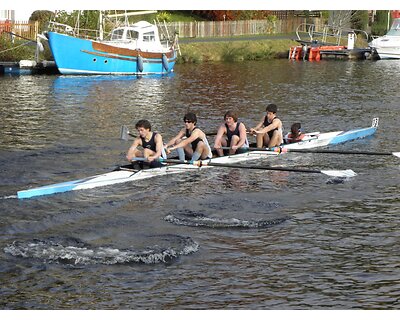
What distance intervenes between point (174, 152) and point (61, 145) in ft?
11.6

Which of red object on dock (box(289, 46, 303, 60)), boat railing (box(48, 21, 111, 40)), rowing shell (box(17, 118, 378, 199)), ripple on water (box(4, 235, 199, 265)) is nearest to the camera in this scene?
ripple on water (box(4, 235, 199, 265))

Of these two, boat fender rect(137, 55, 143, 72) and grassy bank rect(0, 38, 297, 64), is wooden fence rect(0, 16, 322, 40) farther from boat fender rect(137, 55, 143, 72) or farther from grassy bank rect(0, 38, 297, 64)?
boat fender rect(137, 55, 143, 72)

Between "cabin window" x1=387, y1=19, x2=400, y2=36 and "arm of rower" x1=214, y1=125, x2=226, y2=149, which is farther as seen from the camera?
"cabin window" x1=387, y1=19, x2=400, y2=36

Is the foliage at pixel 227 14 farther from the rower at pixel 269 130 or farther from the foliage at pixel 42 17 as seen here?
the rower at pixel 269 130

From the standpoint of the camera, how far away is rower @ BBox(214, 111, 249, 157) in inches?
851

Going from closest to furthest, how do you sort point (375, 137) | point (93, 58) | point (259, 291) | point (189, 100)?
1. point (259, 291)
2. point (375, 137)
3. point (189, 100)
4. point (93, 58)

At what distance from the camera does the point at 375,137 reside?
28.0 meters

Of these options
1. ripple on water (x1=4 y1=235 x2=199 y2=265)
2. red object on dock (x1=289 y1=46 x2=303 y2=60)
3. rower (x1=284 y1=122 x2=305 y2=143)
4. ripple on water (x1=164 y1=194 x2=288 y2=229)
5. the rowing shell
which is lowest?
ripple on water (x1=4 y1=235 x2=199 y2=265)

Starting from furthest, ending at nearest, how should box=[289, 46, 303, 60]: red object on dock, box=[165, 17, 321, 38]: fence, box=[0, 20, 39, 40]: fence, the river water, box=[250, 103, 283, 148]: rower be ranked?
box=[165, 17, 321, 38]: fence
box=[289, 46, 303, 60]: red object on dock
box=[0, 20, 39, 40]: fence
box=[250, 103, 283, 148]: rower
the river water

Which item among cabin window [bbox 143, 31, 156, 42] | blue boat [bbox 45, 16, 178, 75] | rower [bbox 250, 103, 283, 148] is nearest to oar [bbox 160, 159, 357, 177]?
rower [bbox 250, 103, 283, 148]

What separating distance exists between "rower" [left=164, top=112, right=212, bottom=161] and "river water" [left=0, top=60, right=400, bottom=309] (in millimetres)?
656

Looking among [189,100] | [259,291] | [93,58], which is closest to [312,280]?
[259,291]
